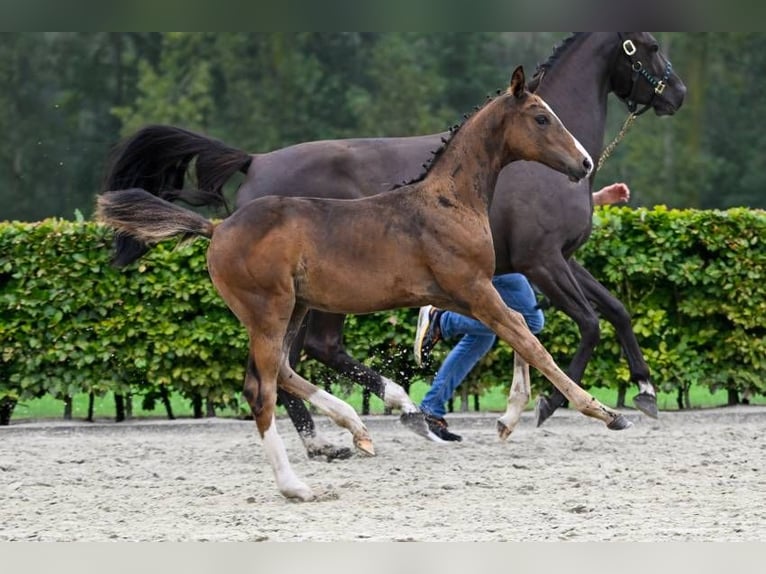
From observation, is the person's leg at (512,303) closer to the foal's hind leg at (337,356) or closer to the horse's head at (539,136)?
the foal's hind leg at (337,356)

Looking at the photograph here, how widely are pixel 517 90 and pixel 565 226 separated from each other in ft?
4.75

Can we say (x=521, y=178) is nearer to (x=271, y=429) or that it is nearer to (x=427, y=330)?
(x=427, y=330)

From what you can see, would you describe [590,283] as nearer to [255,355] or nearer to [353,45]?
[255,355]

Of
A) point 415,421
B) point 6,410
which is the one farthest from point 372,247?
point 6,410

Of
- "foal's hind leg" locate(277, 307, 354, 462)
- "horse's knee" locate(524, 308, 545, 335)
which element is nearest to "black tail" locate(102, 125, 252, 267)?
"foal's hind leg" locate(277, 307, 354, 462)

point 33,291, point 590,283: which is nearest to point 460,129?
point 590,283

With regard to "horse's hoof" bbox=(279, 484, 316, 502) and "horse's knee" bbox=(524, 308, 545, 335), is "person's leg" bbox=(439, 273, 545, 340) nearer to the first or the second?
"horse's knee" bbox=(524, 308, 545, 335)

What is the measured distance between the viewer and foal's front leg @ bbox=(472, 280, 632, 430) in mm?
4883

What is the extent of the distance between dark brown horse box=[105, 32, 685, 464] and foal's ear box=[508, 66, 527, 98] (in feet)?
4.49

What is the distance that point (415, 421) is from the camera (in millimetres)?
6297

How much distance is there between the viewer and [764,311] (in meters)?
7.82

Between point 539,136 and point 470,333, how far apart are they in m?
1.86

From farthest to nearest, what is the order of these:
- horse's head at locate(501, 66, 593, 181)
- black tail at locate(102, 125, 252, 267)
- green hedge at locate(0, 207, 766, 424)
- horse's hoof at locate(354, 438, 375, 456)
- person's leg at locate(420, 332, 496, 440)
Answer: green hedge at locate(0, 207, 766, 424) → person's leg at locate(420, 332, 496, 440) → black tail at locate(102, 125, 252, 267) → horse's hoof at locate(354, 438, 375, 456) → horse's head at locate(501, 66, 593, 181)

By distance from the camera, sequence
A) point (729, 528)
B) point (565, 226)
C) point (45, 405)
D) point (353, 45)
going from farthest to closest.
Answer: point (353, 45)
point (45, 405)
point (565, 226)
point (729, 528)
